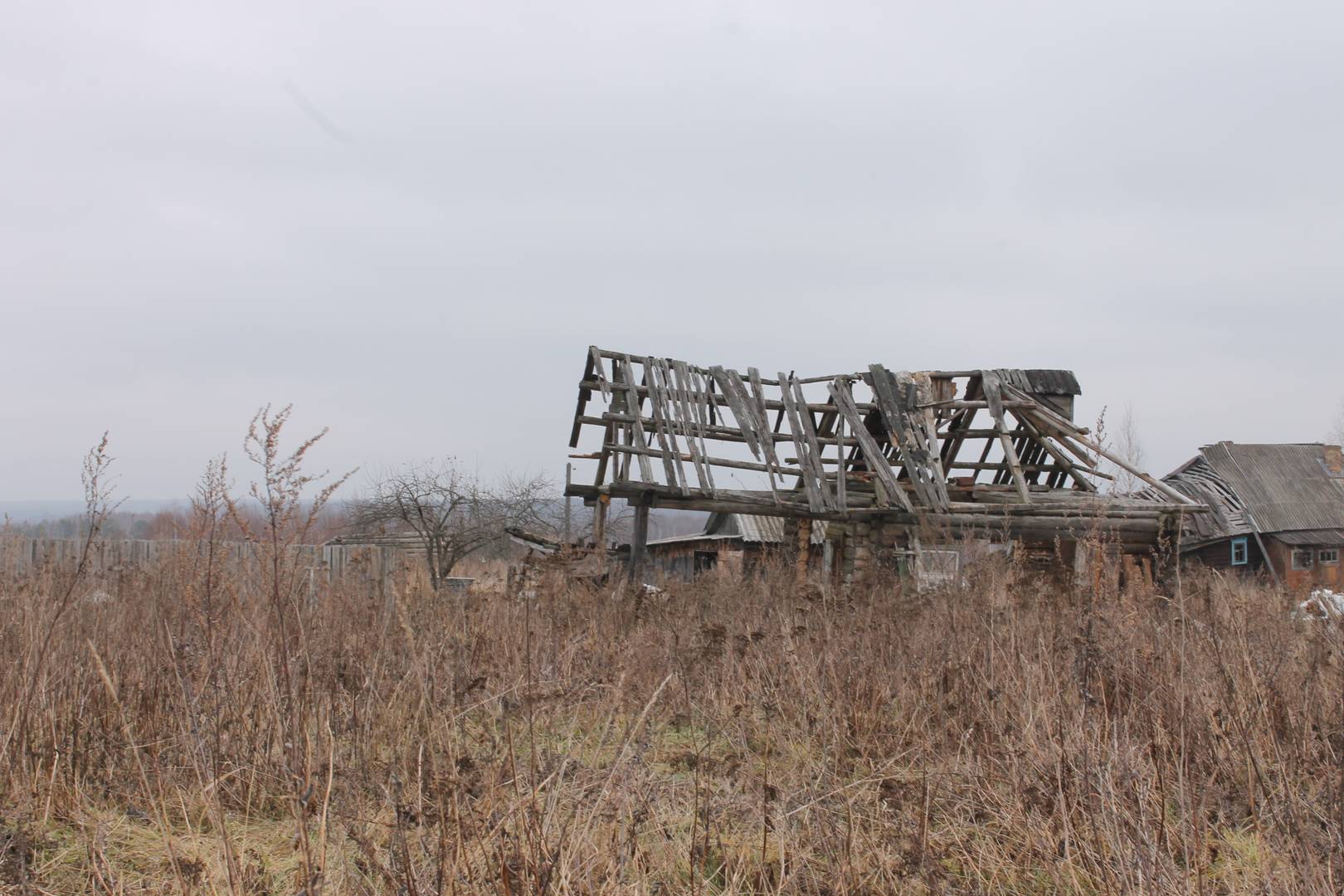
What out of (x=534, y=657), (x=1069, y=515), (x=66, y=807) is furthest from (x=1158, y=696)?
(x=1069, y=515)

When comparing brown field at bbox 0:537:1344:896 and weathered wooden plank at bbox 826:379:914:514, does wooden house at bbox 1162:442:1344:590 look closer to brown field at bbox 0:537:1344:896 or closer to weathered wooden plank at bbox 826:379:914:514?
weathered wooden plank at bbox 826:379:914:514

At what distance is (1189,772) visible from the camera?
366 centimetres

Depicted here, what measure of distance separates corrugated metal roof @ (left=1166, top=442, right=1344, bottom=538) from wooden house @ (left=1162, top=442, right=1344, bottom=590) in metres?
0.02

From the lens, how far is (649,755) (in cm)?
418

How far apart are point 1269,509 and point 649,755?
31.1 metres

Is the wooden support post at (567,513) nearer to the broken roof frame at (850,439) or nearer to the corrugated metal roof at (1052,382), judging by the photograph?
the broken roof frame at (850,439)

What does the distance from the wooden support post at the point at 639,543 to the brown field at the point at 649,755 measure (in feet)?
21.6

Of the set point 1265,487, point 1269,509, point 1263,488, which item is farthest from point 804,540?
point 1265,487

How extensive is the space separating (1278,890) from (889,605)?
441 cm

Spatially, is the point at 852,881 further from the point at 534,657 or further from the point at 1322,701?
the point at 1322,701

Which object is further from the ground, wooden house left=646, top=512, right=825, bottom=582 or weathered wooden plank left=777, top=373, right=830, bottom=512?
weathered wooden plank left=777, top=373, right=830, bottom=512

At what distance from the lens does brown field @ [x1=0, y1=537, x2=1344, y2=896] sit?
2580 millimetres

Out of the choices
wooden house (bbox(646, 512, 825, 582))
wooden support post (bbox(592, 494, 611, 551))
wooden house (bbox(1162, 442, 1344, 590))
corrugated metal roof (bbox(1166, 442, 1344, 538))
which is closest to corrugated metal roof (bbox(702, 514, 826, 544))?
wooden house (bbox(646, 512, 825, 582))

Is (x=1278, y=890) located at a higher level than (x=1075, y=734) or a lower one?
lower
